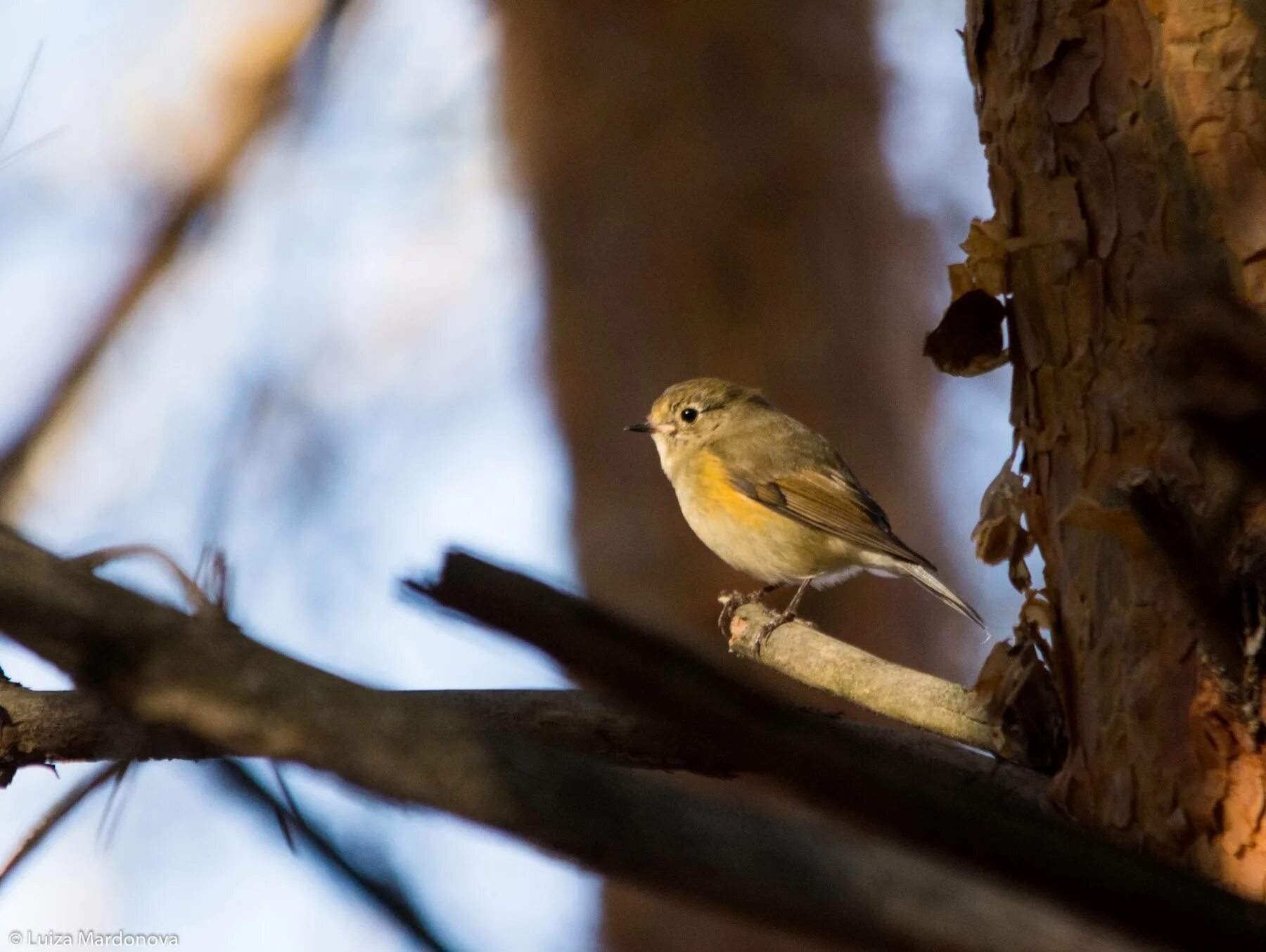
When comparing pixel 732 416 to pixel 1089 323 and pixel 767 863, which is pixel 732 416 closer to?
pixel 1089 323

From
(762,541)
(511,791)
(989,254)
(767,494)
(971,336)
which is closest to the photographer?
(511,791)

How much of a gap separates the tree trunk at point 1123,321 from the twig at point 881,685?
302 millimetres

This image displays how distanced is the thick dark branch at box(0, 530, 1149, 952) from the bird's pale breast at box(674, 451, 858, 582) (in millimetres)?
3875

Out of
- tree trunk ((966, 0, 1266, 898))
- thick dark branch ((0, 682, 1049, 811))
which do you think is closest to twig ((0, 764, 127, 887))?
thick dark branch ((0, 682, 1049, 811))

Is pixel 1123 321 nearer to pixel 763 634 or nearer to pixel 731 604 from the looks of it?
pixel 763 634

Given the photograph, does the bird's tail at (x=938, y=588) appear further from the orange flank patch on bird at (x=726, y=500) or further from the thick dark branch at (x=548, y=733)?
the thick dark branch at (x=548, y=733)

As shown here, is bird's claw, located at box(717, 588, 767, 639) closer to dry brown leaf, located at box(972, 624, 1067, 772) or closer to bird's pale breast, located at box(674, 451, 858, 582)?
bird's pale breast, located at box(674, 451, 858, 582)

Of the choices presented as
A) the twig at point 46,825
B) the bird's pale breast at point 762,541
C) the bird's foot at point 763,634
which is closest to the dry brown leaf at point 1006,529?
the bird's foot at point 763,634

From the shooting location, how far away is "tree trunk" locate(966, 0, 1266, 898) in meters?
1.41

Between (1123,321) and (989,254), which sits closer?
(1123,321)

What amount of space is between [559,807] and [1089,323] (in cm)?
125

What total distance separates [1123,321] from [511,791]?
4.05 feet

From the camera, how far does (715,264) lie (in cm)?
485

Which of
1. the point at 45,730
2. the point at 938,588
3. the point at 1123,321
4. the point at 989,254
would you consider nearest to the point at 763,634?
the point at 989,254
